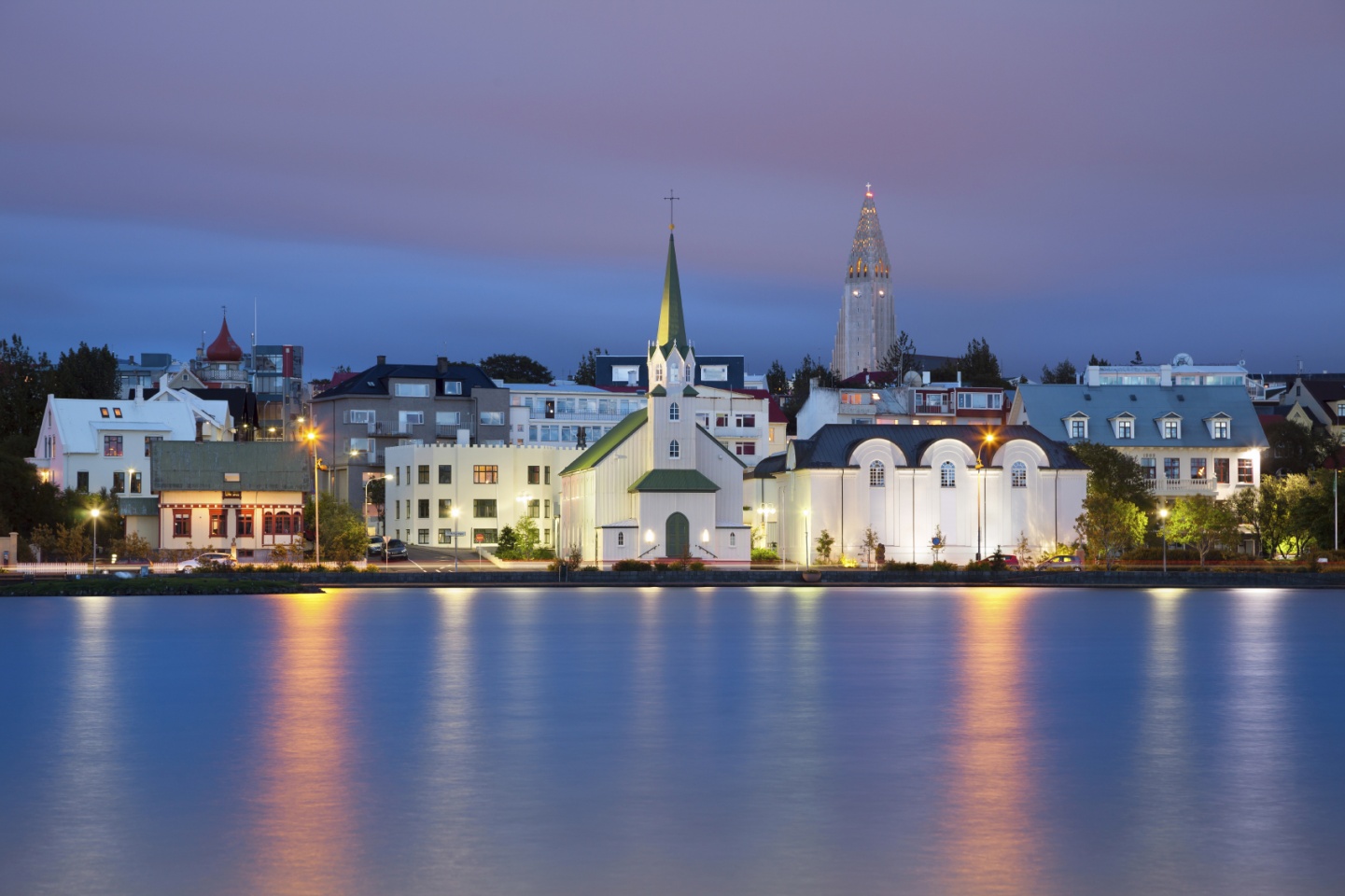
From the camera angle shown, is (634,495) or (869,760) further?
(634,495)

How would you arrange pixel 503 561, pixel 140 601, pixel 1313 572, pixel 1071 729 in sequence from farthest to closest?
pixel 503 561 → pixel 1313 572 → pixel 140 601 → pixel 1071 729

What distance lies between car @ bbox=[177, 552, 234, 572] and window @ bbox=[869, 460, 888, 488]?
34016 millimetres

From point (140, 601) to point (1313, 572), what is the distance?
2166 inches

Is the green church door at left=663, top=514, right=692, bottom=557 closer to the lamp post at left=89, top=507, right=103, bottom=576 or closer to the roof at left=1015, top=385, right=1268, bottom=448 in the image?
the roof at left=1015, top=385, right=1268, bottom=448

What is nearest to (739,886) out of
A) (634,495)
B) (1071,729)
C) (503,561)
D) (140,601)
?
(1071,729)

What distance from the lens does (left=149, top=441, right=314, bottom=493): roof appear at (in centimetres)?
9219

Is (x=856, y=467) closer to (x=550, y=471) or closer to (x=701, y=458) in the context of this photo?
(x=701, y=458)

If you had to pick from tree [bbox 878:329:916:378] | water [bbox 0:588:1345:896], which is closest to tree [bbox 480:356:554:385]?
tree [bbox 878:329:916:378]

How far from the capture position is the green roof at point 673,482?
88.0 metres

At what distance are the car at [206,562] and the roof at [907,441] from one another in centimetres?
3090

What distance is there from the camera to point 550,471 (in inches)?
4225

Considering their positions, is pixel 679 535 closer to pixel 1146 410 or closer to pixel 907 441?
pixel 907 441

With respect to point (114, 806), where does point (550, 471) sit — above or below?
above

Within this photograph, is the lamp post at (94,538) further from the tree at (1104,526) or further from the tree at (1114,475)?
the tree at (1114,475)
